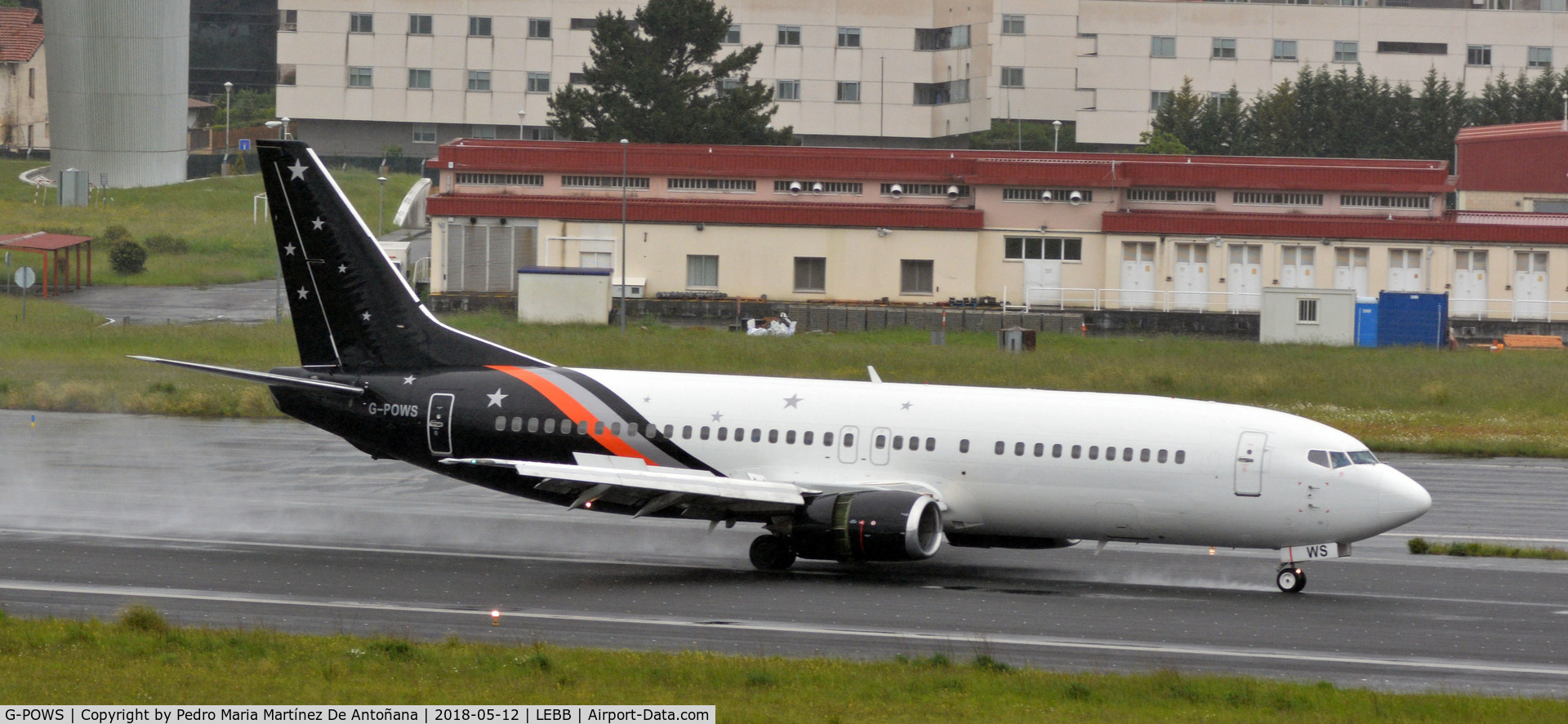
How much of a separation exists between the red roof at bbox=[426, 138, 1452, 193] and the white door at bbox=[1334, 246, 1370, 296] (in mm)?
4215

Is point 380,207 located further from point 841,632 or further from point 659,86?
point 841,632

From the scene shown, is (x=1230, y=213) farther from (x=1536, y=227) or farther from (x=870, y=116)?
(x=870, y=116)

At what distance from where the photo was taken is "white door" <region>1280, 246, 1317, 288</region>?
7625 centimetres

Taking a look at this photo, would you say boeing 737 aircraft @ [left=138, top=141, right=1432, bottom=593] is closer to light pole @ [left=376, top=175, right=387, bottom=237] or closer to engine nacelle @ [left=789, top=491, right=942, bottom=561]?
engine nacelle @ [left=789, top=491, right=942, bottom=561]

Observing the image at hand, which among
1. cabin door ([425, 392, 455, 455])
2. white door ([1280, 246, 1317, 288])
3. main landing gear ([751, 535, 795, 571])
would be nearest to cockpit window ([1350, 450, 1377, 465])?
main landing gear ([751, 535, 795, 571])

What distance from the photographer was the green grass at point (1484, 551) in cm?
3288

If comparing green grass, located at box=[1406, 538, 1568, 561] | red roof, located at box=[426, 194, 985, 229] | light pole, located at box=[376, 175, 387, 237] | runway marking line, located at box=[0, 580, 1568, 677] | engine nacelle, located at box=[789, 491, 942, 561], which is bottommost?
runway marking line, located at box=[0, 580, 1568, 677]

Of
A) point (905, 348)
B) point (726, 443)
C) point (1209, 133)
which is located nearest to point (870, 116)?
point (1209, 133)

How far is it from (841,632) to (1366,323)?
5110cm

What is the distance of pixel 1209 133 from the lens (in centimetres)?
12712

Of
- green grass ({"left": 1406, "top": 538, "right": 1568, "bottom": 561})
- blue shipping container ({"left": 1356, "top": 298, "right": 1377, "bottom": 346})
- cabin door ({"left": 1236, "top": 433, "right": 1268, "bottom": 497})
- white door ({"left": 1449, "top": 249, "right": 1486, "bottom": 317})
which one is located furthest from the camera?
white door ({"left": 1449, "top": 249, "right": 1486, "bottom": 317})

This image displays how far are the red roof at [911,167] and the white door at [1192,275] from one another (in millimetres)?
3938

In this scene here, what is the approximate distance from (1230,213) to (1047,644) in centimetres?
5784

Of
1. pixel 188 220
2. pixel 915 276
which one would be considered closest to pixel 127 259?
pixel 188 220
